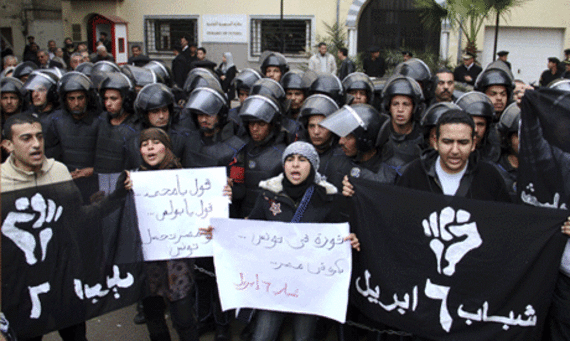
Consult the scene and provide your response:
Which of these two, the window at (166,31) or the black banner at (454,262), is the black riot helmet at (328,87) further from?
the window at (166,31)

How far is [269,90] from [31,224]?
10.2ft

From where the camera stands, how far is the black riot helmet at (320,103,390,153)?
3750 millimetres

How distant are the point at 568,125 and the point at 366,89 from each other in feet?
10.1

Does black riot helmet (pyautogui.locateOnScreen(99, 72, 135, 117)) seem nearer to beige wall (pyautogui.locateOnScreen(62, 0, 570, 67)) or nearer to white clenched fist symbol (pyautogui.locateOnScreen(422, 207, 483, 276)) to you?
white clenched fist symbol (pyautogui.locateOnScreen(422, 207, 483, 276))

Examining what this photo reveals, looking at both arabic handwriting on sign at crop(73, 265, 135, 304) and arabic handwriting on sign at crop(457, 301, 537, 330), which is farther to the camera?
arabic handwriting on sign at crop(73, 265, 135, 304)

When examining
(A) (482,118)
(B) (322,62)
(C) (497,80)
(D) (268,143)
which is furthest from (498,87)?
(B) (322,62)

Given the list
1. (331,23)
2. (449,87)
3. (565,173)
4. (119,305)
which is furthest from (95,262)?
(331,23)

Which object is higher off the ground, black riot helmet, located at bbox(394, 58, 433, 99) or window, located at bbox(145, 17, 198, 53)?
window, located at bbox(145, 17, 198, 53)

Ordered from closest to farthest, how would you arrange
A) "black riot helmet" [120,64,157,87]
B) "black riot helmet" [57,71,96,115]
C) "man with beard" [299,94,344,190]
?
"man with beard" [299,94,344,190] → "black riot helmet" [57,71,96,115] → "black riot helmet" [120,64,157,87]

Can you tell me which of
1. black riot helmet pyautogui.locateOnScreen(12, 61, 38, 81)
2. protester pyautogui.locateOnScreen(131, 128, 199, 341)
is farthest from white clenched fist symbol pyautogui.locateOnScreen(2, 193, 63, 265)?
black riot helmet pyautogui.locateOnScreen(12, 61, 38, 81)

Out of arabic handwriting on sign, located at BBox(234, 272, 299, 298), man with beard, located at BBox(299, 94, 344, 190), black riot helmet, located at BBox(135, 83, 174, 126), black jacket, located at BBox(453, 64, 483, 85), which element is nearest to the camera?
arabic handwriting on sign, located at BBox(234, 272, 299, 298)

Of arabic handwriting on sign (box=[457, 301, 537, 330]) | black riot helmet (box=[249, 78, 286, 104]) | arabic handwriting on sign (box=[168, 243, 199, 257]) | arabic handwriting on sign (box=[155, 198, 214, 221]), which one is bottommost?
arabic handwriting on sign (box=[457, 301, 537, 330])

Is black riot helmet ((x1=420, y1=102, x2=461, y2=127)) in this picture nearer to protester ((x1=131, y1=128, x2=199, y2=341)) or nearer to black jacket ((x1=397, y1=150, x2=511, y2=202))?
black jacket ((x1=397, y1=150, x2=511, y2=202))

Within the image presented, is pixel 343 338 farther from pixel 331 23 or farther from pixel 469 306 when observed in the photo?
pixel 331 23
